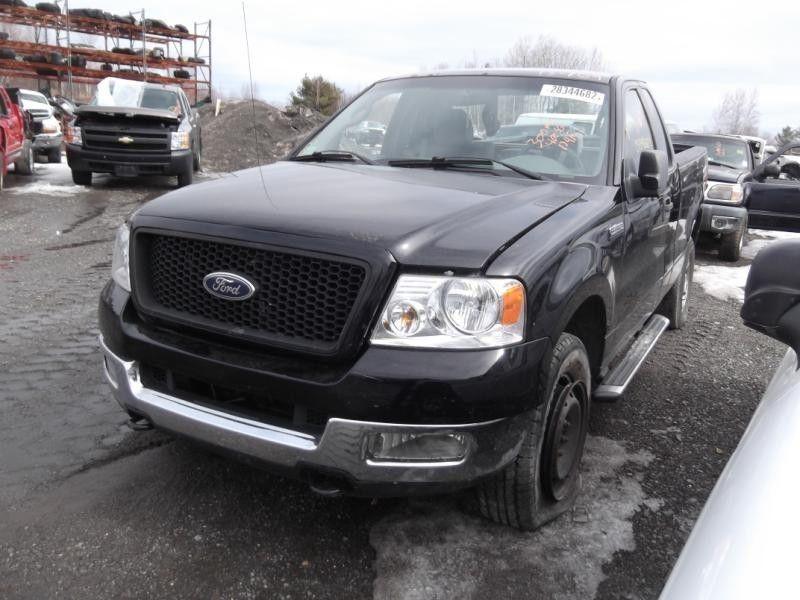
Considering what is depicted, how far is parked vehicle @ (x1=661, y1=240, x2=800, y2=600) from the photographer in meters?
1.07

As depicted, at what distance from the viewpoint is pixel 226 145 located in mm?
21625

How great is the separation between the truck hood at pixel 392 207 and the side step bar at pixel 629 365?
95 cm

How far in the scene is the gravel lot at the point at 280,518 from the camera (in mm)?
2447

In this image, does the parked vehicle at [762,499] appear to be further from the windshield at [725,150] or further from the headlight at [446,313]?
the windshield at [725,150]

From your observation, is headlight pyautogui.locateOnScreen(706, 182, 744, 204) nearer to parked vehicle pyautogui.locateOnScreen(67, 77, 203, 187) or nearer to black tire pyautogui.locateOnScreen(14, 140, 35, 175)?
parked vehicle pyautogui.locateOnScreen(67, 77, 203, 187)

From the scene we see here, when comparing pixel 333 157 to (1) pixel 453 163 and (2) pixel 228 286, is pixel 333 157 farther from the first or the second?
(2) pixel 228 286

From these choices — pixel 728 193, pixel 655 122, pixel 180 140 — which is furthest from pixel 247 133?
pixel 655 122

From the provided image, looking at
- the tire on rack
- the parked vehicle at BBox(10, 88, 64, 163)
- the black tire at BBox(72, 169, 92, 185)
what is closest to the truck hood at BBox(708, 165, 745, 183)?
the black tire at BBox(72, 169, 92, 185)

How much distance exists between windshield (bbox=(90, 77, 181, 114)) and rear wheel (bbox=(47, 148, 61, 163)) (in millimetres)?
3664

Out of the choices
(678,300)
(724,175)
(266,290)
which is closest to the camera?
(266,290)

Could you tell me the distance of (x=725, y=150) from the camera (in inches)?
428

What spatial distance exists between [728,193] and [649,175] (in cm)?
681

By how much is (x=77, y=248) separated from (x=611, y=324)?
6.55 m

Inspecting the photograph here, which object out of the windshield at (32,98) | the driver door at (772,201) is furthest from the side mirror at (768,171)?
the windshield at (32,98)
